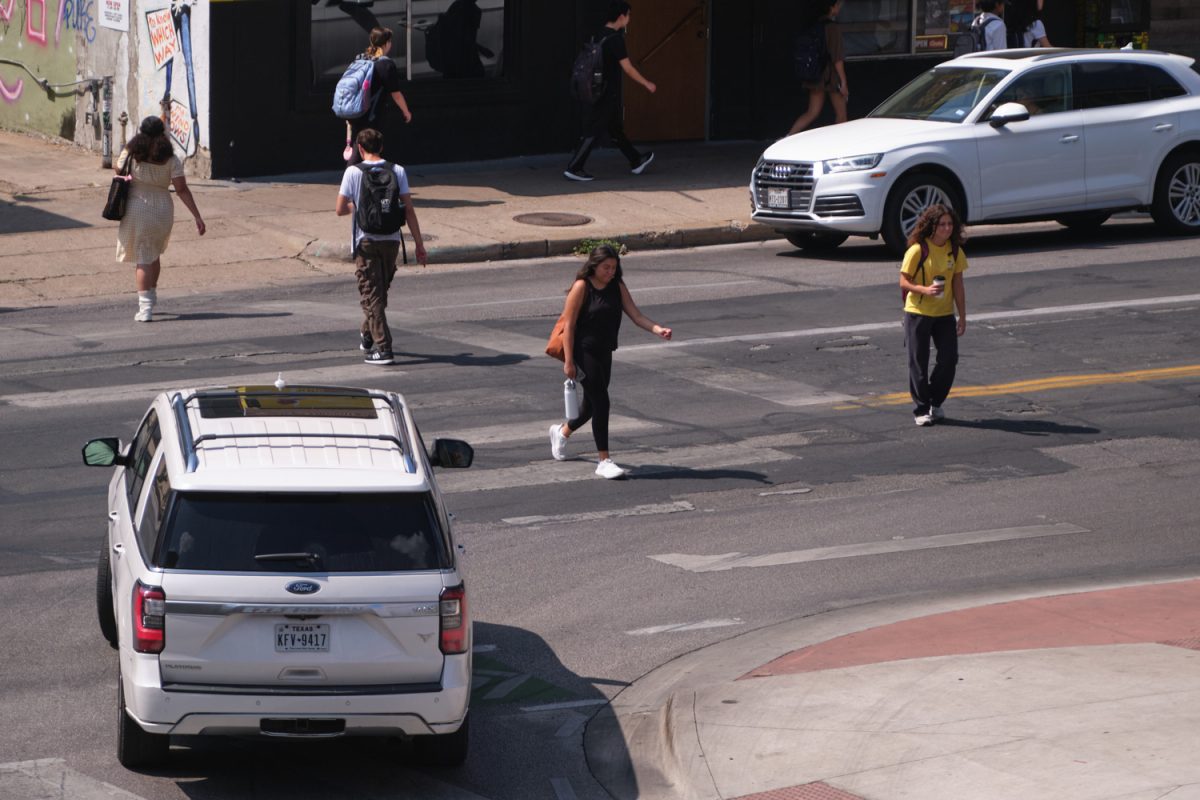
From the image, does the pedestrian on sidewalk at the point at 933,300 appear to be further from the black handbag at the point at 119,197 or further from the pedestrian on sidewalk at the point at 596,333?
the black handbag at the point at 119,197

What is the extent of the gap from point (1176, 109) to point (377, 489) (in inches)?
615

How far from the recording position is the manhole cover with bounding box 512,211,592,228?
21641 millimetres

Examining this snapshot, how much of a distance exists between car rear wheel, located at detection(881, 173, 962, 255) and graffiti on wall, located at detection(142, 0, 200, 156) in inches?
363

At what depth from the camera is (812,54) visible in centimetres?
2530

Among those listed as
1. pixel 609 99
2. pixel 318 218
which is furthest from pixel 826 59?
pixel 318 218

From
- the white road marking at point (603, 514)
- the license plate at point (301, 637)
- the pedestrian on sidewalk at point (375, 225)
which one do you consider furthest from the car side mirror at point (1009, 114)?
the license plate at point (301, 637)

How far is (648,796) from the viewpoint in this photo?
7953mm

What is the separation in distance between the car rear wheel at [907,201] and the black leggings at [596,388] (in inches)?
318

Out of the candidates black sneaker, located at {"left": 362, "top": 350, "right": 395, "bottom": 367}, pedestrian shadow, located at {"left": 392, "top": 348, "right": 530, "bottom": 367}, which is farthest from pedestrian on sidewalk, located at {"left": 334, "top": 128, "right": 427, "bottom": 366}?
pedestrian shadow, located at {"left": 392, "top": 348, "right": 530, "bottom": 367}

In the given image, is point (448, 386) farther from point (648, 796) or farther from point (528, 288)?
point (648, 796)

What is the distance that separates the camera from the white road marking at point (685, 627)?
9945 millimetres

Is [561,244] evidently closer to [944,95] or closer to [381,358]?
[944,95]

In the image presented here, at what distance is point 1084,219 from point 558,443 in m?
10.8

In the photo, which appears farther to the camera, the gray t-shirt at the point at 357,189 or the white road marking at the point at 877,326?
the white road marking at the point at 877,326
